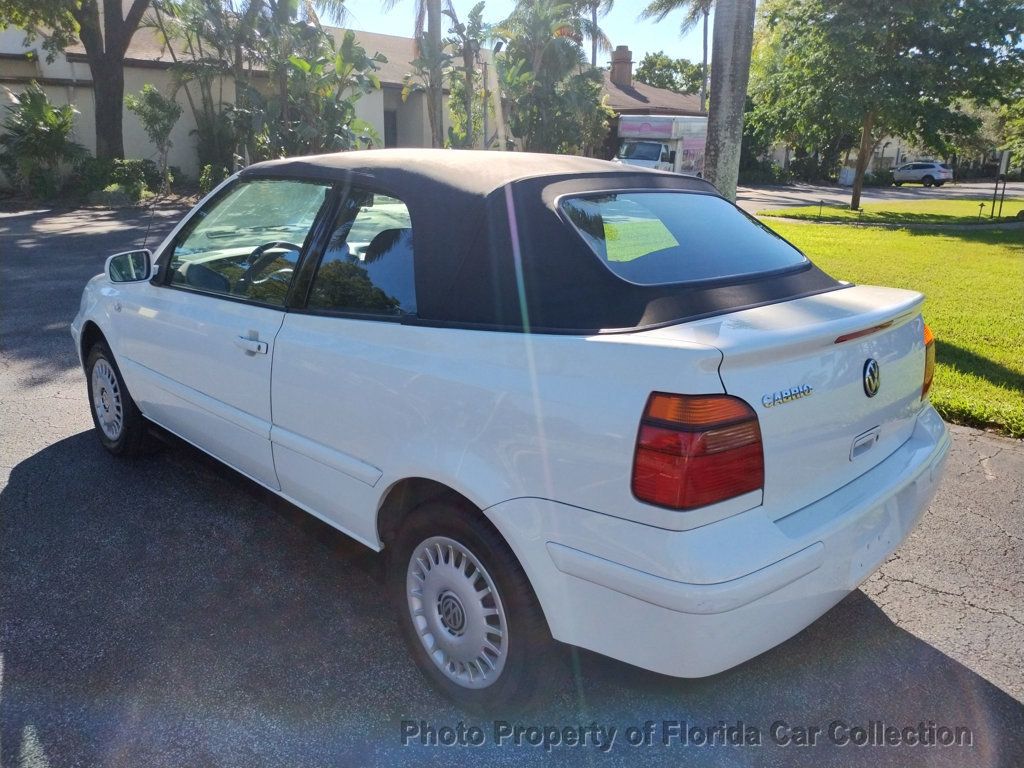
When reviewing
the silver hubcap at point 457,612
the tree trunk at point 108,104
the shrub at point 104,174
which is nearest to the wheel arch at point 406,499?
the silver hubcap at point 457,612

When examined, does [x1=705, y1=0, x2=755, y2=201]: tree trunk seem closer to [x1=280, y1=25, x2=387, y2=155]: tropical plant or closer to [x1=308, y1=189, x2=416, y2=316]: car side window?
[x1=308, y1=189, x2=416, y2=316]: car side window

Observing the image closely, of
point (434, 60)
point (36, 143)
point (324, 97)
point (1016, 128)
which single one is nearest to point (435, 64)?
point (434, 60)

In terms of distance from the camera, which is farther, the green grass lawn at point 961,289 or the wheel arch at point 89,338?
the green grass lawn at point 961,289

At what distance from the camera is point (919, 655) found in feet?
10.1

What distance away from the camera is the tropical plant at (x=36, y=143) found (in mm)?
20281

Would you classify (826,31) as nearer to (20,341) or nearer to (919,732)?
(20,341)

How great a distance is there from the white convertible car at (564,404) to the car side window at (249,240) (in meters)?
0.02

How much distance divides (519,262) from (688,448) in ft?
2.85

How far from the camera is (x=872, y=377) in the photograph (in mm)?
2592

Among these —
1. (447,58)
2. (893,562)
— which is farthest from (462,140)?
(893,562)

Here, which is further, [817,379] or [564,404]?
[817,379]

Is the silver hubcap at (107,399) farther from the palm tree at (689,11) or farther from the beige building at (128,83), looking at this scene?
the palm tree at (689,11)

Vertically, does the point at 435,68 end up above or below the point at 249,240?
above

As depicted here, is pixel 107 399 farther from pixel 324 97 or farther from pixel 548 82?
pixel 548 82
